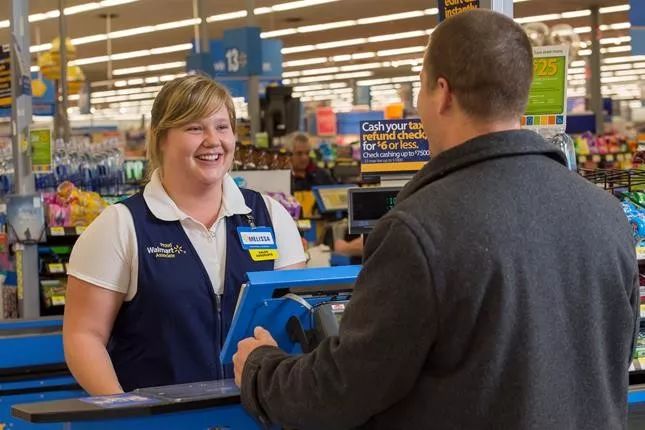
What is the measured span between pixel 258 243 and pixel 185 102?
1.40 feet

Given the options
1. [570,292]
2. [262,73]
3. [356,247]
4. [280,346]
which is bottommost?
[356,247]

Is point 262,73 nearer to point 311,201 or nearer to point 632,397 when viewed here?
point 311,201

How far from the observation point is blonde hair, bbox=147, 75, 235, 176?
9.00 ft

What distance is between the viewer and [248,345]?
199 cm

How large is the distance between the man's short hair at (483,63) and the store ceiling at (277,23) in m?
16.3

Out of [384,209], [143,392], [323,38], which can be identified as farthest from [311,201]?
[323,38]

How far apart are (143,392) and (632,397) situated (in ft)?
5.03

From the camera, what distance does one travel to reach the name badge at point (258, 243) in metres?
2.84

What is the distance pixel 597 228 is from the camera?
175 centimetres

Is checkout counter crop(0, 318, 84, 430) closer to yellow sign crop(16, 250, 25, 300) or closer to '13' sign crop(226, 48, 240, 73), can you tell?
yellow sign crop(16, 250, 25, 300)

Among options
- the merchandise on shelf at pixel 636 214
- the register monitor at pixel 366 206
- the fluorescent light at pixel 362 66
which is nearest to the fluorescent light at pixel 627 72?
the fluorescent light at pixel 362 66

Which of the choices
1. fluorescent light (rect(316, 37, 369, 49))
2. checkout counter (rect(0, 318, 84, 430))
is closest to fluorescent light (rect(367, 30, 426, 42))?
fluorescent light (rect(316, 37, 369, 49))

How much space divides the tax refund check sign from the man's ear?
5.18 ft

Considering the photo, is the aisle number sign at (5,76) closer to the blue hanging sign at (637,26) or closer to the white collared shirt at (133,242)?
the white collared shirt at (133,242)
